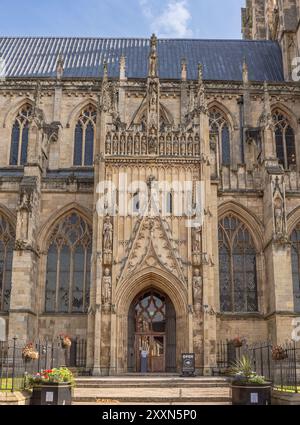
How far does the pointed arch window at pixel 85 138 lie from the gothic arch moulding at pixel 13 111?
3.31 meters

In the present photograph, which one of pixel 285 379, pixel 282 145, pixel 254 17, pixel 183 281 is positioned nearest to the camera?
pixel 285 379

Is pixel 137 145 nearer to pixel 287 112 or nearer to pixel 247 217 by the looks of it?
pixel 247 217

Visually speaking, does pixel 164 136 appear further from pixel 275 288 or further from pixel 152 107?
pixel 275 288

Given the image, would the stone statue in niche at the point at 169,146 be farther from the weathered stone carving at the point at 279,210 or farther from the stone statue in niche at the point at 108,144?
the weathered stone carving at the point at 279,210

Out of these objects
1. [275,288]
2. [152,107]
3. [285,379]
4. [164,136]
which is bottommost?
[285,379]

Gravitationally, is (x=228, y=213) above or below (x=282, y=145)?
below

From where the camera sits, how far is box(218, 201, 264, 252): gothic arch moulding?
26.7m

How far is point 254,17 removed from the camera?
48656mm

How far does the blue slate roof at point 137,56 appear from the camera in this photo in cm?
3631

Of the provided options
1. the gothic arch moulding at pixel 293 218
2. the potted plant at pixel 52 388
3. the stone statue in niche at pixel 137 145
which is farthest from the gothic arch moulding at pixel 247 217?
the potted plant at pixel 52 388

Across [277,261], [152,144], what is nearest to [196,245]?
[277,261]

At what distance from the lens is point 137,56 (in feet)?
126
